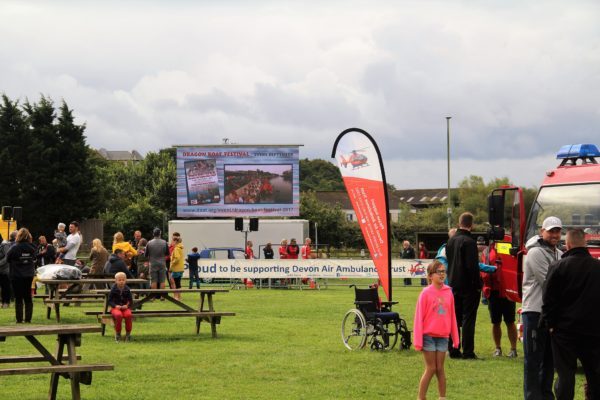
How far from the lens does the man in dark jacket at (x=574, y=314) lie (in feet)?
28.9

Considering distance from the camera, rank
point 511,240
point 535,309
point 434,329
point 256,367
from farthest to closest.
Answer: point 511,240 < point 256,367 < point 434,329 < point 535,309

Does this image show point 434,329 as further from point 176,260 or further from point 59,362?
point 176,260

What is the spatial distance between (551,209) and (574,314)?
6196 mm

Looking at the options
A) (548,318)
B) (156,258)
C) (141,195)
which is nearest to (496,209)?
(548,318)

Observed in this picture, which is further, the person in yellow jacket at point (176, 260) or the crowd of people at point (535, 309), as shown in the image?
the person in yellow jacket at point (176, 260)

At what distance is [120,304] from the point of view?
56.0ft

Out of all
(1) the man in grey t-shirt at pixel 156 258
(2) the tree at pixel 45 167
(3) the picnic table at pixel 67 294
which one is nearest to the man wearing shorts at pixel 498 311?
(3) the picnic table at pixel 67 294

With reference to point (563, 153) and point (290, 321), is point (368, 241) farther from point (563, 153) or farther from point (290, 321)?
point (290, 321)

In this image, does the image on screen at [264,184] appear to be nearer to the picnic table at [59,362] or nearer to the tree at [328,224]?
the tree at [328,224]

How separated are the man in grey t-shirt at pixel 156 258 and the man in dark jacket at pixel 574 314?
55.9 ft

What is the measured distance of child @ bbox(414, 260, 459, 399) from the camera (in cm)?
1038

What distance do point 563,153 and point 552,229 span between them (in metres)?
5.84

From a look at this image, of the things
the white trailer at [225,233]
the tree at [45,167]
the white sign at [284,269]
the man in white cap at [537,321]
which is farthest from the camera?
the tree at [45,167]

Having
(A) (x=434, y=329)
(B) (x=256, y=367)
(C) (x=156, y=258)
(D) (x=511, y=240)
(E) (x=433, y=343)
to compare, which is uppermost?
(D) (x=511, y=240)
